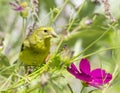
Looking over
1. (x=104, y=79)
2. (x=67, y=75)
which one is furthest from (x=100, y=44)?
(x=104, y=79)

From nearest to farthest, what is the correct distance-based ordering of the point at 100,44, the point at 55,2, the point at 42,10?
the point at 100,44 → the point at 55,2 → the point at 42,10

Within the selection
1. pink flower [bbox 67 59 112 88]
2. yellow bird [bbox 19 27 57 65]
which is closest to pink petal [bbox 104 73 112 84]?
pink flower [bbox 67 59 112 88]

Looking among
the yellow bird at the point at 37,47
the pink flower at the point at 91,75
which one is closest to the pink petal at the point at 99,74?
the pink flower at the point at 91,75

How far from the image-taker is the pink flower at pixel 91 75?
784 millimetres

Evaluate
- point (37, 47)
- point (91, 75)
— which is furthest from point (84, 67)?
point (37, 47)

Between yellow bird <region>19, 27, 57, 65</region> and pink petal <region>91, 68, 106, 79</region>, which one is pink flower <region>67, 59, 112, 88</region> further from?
yellow bird <region>19, 27, 57, 65</region>

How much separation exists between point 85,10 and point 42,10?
306 mm

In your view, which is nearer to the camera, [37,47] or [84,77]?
[84,77]

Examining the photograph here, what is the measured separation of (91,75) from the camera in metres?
0.82

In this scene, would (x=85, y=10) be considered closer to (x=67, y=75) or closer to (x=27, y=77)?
(x=67, y=75)

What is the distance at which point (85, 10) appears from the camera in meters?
1.53

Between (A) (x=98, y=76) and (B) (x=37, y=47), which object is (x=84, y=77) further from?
(B) (x=37, y=47)

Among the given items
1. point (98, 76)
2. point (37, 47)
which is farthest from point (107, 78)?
point (37, 47)

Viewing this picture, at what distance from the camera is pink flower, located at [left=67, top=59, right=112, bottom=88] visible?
0.78 m
